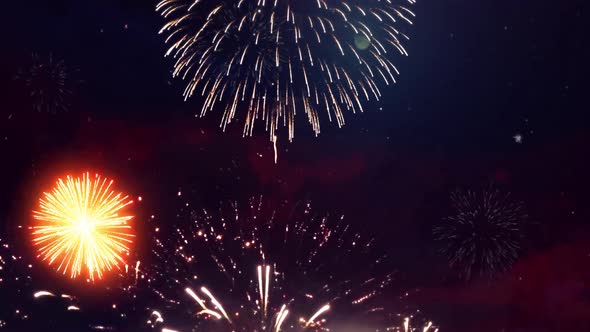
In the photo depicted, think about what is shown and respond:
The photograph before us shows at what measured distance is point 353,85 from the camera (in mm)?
15633

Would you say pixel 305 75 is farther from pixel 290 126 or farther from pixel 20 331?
pixel 20 331

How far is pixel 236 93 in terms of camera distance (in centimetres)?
1588

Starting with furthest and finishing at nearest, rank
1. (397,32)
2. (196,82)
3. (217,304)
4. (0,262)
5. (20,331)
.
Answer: (20,331), (0,262), (217,304), (196,82), (397,32)

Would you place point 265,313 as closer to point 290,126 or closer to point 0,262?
point 290,126

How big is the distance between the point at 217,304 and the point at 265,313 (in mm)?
2213

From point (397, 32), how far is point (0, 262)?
26.7 m

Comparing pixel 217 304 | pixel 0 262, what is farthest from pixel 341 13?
pixel 0 262

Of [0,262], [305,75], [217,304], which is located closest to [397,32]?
[305,75]

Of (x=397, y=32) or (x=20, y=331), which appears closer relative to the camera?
(x=397, y=32)

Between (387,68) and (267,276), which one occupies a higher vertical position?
(387,68)

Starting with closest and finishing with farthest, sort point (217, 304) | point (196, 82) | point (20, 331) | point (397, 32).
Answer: point (397, 32), point (196, 82), point (217, 304), point (20, 331)

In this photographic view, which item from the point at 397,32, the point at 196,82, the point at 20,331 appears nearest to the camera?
the point at 397,32

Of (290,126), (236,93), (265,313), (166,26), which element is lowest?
(265,313)

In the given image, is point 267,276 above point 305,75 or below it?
below
